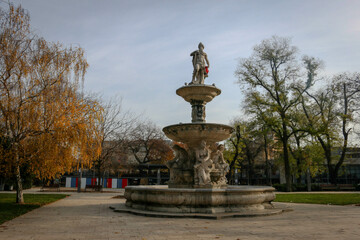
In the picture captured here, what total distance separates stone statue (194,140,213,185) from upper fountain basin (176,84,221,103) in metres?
2.43

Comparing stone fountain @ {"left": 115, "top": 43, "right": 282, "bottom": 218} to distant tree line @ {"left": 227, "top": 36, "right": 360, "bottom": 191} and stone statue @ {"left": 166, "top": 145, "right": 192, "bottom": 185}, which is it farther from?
distant tree line @ {"left": 227, "top": 36, "right": 360, "bottom": 191}

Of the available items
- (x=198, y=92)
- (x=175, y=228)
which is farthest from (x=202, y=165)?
(x=175, y=228)

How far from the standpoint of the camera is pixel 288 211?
10.1 m

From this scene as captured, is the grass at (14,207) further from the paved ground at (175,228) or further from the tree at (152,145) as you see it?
the tree at (152,145)

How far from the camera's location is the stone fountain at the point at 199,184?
877 centimetres

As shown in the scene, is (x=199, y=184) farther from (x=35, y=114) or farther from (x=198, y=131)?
(x=35, y=114)

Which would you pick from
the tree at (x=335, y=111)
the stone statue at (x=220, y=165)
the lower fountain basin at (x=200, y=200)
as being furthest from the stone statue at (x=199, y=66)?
the tree at (x=335, y=111)

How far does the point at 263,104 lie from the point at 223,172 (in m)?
19.5

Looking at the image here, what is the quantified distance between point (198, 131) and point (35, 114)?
656cm

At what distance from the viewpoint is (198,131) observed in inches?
438

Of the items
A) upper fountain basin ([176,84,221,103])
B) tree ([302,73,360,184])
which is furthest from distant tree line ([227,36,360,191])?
upper fountain basin ([176,84,221,103])

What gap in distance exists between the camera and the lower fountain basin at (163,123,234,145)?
11.1 metres

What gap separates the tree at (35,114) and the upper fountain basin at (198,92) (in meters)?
4.03

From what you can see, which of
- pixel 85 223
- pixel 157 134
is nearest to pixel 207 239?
pixel 85 223
